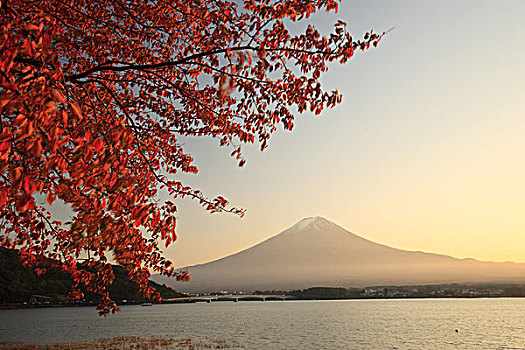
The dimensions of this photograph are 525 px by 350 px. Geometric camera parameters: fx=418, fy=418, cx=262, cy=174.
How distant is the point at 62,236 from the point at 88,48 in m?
4.52

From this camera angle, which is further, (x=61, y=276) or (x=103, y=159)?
(x=61, y=276)

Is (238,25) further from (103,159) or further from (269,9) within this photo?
(103,159)

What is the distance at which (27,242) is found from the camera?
33.0ft

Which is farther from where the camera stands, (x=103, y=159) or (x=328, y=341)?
(x=328, y=341)

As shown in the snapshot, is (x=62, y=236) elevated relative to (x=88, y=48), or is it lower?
lower

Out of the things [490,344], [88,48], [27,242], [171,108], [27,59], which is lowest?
[490,344]

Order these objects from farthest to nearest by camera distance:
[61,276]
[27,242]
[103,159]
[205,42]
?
[61,276], [27,242], [205,42], [103,159]

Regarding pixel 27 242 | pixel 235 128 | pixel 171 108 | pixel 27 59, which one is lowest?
pixel 27 242

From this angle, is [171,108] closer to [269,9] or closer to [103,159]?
[269,9]

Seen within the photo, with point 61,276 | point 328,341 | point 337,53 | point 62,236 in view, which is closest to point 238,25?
point 337,53

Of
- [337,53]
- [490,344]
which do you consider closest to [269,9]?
[337,53]

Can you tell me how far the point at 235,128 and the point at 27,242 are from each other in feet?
19.0

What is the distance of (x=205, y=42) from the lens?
863cm

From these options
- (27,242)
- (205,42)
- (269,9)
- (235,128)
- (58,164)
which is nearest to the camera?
(58,164)
